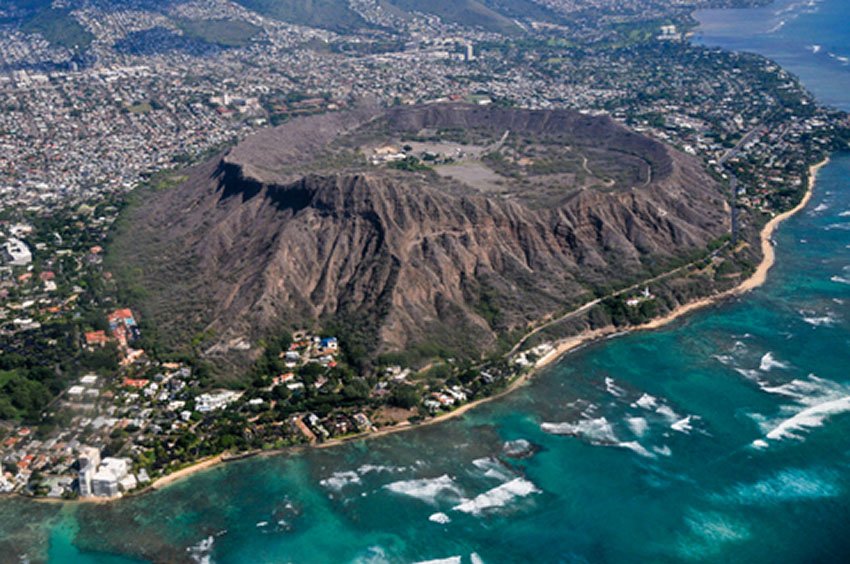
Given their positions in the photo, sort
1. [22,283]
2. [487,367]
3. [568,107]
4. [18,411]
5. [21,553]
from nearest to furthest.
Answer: [21,553] → [18,411] → [487,367] → [22,283] → [568,107]

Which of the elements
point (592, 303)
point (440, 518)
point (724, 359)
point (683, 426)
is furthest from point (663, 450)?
point (592, 303)

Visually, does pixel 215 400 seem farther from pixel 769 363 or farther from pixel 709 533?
pixel 769 363

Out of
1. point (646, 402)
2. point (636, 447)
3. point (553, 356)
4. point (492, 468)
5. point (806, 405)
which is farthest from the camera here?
point (553, 356)

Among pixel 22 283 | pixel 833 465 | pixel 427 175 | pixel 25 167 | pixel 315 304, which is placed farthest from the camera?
pixel 25 167

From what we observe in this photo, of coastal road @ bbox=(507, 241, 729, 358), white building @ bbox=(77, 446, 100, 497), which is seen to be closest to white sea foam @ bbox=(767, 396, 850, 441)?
coastal road @ bbox=(507, 241, 729, 358)

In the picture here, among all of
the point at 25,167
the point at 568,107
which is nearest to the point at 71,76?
the point at 25,167

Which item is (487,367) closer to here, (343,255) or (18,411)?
(343,255)

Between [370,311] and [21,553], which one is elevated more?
[370,311]

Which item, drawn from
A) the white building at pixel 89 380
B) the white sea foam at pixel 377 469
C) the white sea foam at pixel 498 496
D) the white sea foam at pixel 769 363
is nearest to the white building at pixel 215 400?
the white building at pixel 89 380
